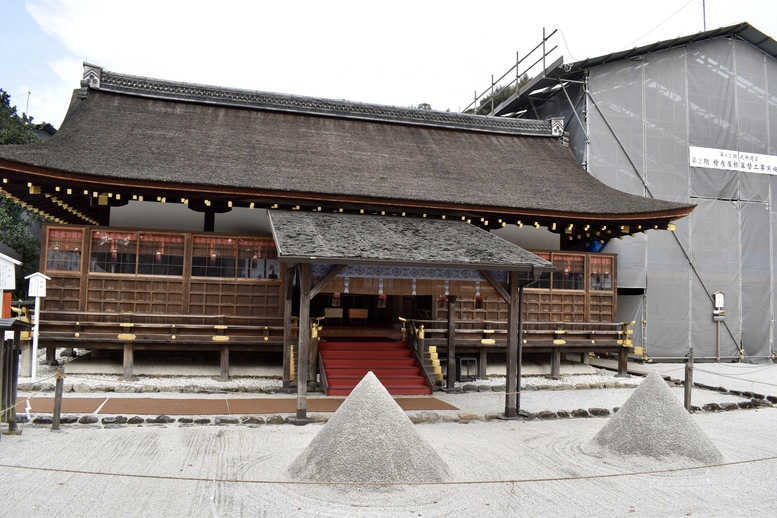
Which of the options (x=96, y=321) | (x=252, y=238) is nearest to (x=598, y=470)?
(x=252, y=238)

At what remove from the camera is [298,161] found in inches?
556

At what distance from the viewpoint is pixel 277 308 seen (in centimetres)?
1325

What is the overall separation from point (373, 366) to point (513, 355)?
3252 millimetres

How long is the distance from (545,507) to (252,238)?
9043mm

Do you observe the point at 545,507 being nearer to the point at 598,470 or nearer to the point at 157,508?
the point at 598,470

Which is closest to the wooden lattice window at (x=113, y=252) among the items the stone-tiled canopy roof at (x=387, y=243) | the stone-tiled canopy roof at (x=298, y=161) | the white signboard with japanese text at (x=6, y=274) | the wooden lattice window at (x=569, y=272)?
the stone-tiled canopy roof at (x=298, y=161)

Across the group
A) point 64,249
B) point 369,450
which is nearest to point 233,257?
point 64,249

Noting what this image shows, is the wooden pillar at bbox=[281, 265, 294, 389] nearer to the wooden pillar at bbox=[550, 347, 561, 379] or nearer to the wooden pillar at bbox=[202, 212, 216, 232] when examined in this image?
the wooden pillar at bbox=[202, 212, 216, 232]

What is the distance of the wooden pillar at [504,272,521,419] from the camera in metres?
10.3

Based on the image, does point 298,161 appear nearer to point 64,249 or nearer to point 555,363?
point 64,249

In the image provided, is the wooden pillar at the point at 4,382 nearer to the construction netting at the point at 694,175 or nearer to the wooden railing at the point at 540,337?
the wooden railing at the point at 540,337

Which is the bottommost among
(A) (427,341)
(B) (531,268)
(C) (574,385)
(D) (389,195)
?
(C) (574,385)

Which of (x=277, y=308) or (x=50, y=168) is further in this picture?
(x=277, y=308)

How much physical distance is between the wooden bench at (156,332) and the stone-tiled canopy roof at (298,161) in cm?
258
